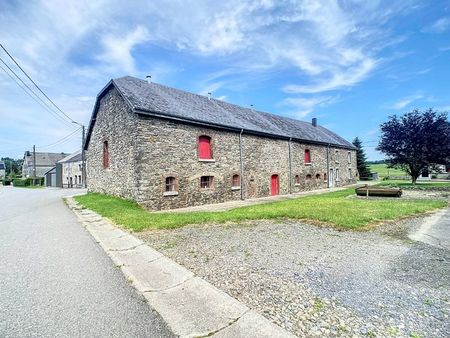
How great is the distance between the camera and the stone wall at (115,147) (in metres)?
13.5

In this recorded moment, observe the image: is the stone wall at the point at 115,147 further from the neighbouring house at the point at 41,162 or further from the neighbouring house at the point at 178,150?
the neighbouring house at the point at 41,162

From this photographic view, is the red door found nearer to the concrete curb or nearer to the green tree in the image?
the concrete curb

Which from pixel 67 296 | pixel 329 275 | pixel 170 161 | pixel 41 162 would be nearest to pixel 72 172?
pixel 41 162

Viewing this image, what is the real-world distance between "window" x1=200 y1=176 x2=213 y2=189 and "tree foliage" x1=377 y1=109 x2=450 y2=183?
60.6ft

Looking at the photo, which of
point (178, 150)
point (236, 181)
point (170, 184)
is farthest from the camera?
point (236, 181)

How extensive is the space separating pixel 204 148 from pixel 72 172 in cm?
3681

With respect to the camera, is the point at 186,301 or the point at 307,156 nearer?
the point at 186,301

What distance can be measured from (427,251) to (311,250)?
2.46 meters

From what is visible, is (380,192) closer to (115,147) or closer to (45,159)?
(115,147)

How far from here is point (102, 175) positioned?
58.3 ft

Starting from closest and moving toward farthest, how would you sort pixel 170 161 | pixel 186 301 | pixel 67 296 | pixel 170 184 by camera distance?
pixel 186 301 < pixel 67 296 < pixel 170 161 < pixel 170 184

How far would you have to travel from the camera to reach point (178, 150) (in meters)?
14.3

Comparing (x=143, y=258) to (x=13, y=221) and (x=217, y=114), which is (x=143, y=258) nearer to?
(x=13, y=221)

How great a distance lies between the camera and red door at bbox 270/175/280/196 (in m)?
21.1
